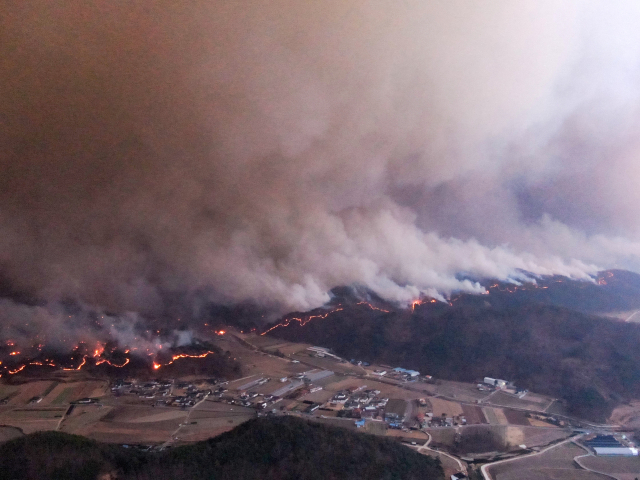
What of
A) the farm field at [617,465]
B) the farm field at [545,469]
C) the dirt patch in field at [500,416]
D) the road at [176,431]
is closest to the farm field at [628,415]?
the farm field at [617,465]

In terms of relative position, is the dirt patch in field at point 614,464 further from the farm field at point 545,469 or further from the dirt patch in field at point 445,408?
the dirt patch in field at point 445,408

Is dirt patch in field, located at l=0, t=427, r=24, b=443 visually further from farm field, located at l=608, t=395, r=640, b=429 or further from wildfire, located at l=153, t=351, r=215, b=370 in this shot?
farm field, located at l=608, t=395, r=640, b=429

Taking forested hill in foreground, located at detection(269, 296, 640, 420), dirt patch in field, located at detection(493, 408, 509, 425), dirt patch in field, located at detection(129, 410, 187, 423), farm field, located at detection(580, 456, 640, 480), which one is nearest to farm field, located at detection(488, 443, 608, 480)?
farm field, located at detection(580, 456, 640, 480)

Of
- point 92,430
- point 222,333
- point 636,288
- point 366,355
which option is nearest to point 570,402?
point 366,355

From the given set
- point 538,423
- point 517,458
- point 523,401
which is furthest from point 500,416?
point 517,458

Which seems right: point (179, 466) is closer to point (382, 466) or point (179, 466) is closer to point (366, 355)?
point (382, 466)

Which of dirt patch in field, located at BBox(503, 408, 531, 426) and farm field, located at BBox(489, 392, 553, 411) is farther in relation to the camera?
farm field, located at BBox(489, 392, 553, 411)
